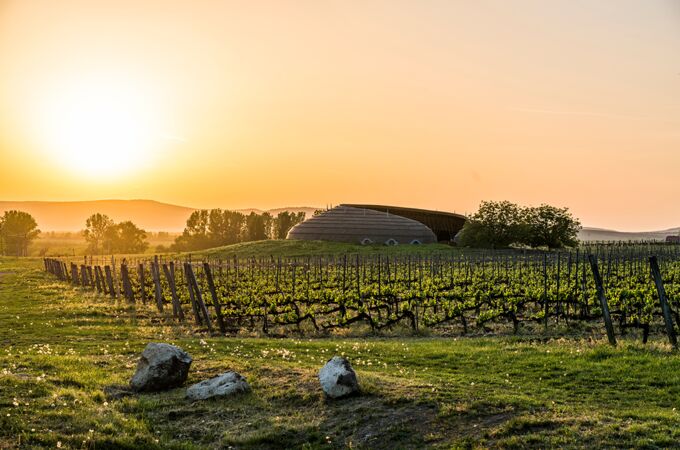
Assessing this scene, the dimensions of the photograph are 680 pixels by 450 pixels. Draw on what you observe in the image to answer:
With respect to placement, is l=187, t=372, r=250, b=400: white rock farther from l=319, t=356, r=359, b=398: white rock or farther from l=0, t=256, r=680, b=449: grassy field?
l=319, t=356, r=359, b=398: white rock

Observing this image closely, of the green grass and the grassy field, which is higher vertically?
the green grass

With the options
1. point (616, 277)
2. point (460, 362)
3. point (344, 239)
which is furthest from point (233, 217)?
point (460, 362)

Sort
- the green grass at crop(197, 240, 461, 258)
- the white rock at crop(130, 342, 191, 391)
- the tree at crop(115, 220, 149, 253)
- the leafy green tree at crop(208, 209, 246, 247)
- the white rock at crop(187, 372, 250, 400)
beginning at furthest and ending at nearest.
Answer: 1. the tree at crop(115, 220, 149, 253)
2. the leafy green tree at crop(208, 209, 246, 247)
3. the green grass at crop(197, 240, 461, 258)
4. the white rock at crop(130, 342, 191, 391)
5. the white rock at crop(187, 372, 250, 400)

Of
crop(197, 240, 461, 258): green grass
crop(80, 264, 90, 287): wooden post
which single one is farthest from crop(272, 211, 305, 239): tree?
crop(80, 264, 90, 287): wooden post

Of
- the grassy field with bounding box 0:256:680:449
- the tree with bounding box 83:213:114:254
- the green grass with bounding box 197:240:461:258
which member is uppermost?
the tree with bounding box 83:213:114:254

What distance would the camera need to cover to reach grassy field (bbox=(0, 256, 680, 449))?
442 inches

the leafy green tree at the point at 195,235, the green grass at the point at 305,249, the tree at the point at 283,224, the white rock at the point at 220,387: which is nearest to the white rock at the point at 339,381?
the white rock at the point at 220,387

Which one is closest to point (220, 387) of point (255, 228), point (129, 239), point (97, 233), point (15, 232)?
point (255, 228)

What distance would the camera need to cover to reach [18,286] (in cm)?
5053

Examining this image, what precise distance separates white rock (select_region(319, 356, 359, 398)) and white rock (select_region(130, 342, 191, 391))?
3.72 metres

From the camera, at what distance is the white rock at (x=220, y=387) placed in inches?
543

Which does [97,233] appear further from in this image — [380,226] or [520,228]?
[520,228]

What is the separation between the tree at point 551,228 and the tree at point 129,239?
100022 millimetres

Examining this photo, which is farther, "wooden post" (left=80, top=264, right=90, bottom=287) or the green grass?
the green grass
